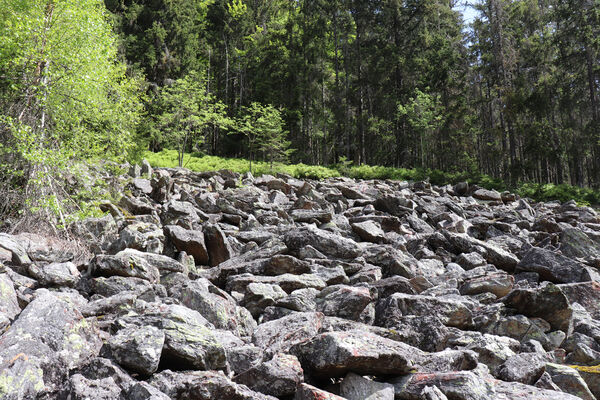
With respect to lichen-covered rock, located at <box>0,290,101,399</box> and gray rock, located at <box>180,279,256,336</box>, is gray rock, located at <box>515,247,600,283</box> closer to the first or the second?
gray rock, located at <box>180,279,256,336</box>

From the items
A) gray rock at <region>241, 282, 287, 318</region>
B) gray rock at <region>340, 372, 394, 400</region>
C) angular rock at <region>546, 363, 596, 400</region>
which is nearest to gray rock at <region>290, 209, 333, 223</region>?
gray rock at <region>241, 282, 287, 318</region>

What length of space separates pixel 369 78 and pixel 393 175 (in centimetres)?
1281

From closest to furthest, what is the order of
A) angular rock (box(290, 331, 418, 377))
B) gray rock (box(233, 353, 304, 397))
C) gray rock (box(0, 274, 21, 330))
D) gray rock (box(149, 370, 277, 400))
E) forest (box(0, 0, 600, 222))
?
gray rock (box(149, 370, 277, 400)), gray rock (box(233, 353, 304, 397)), angular rock (box(290, 331, 418, 377)), gray rock (box(0, 274, 21, 330)), forest (box(0, 0, 600, 222))

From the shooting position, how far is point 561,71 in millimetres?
37250

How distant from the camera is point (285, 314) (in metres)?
5.03

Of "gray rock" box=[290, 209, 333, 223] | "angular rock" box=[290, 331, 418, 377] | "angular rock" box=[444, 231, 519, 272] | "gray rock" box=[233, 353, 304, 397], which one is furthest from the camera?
"gray rock" box=[290, 209, 333, 223]

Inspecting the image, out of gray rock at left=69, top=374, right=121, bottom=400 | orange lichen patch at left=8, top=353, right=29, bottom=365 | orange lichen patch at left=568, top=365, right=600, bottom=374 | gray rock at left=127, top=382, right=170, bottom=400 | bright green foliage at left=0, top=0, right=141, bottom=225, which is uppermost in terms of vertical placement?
bright green foliage at left=0, top=0, right=141, bottom=225

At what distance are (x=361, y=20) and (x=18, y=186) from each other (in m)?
32.4

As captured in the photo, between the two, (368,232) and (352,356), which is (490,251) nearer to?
(368,232)

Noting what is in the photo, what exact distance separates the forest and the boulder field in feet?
42.0

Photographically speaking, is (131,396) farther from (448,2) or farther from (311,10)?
(448,2)

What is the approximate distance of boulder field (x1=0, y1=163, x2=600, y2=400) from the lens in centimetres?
304

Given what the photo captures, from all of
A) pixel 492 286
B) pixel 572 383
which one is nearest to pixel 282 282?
pixel 492 286

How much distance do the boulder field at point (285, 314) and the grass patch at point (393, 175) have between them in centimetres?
1552
